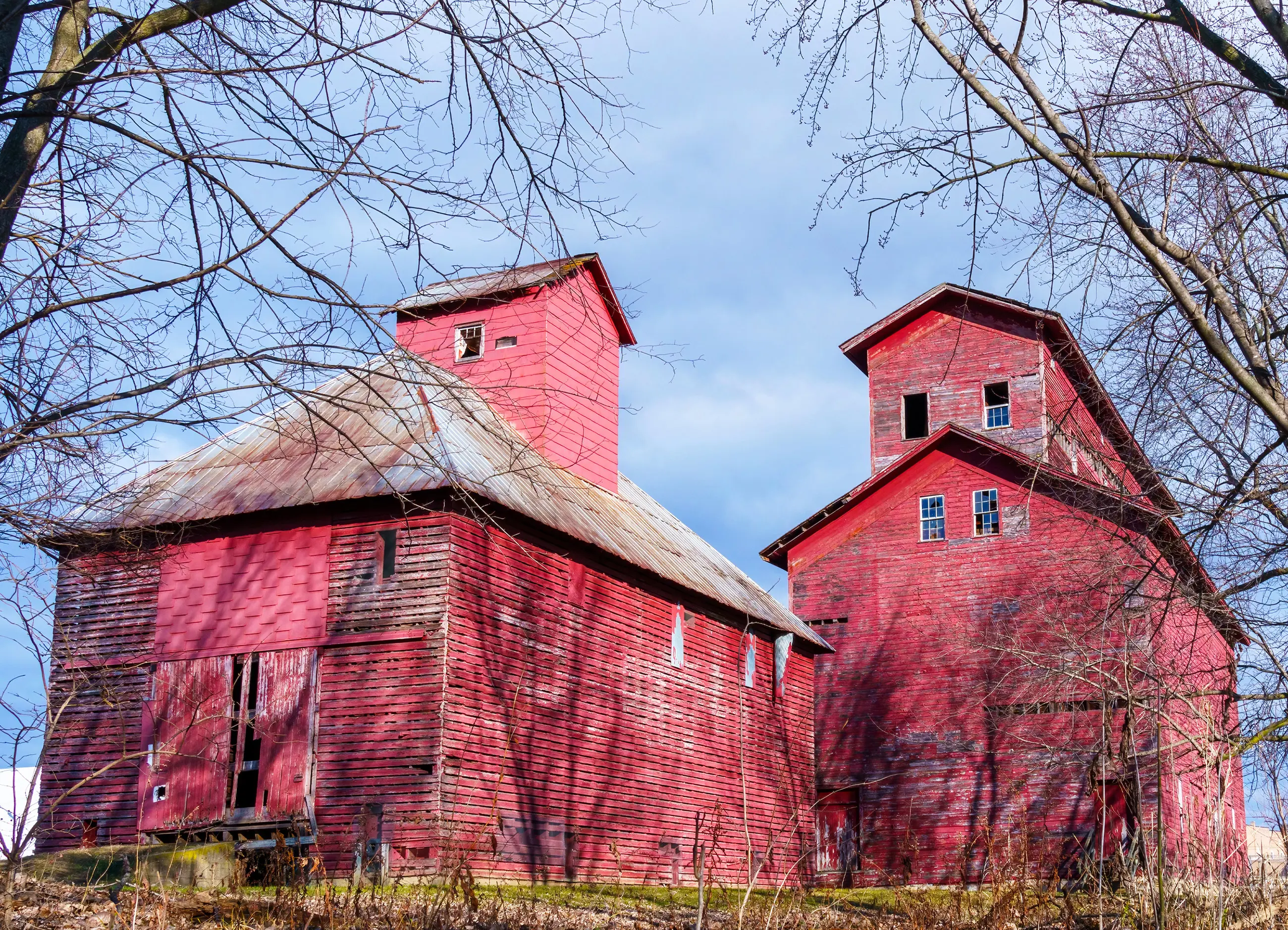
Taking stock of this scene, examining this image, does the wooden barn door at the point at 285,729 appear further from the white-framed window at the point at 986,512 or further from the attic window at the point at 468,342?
the white-framed window at the point at 986,512

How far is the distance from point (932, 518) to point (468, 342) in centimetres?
1053

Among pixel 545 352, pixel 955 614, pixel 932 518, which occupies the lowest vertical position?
pixel 955 614

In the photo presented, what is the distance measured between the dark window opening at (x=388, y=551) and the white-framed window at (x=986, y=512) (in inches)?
540

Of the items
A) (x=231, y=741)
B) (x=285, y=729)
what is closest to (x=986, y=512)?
(x=285, y=729)

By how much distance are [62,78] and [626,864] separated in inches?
591

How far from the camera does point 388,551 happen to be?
1675 cm

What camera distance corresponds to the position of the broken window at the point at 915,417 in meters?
28.3

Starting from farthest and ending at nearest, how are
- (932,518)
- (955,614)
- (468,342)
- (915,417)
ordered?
(915,417)
(932,518)
(955,614)
(468,342)

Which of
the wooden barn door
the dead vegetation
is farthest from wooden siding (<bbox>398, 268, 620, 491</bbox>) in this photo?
the dead vegetation

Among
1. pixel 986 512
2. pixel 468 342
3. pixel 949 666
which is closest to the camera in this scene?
pixel 468 342

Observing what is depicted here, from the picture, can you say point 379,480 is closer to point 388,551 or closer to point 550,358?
point 388,551

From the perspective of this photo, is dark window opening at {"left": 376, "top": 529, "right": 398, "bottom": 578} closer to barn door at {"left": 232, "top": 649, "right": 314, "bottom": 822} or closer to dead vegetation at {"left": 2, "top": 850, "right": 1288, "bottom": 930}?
barn door at {"left": 232, "top": 649, "right": 314, "bottom": 822}

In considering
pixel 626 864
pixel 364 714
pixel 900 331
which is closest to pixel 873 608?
pixel 900 331

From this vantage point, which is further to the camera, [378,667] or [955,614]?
[955,614]
